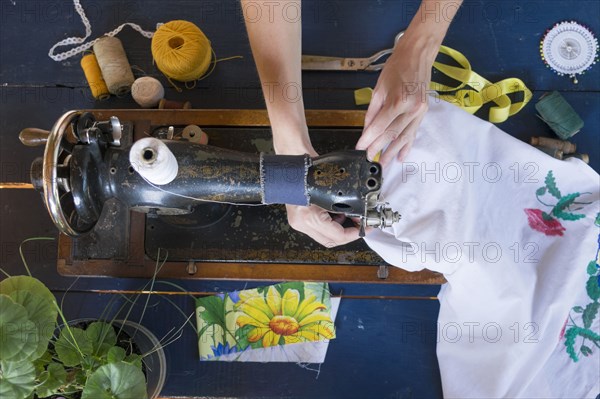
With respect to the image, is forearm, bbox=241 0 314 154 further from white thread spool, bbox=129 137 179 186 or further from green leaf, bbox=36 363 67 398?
green leaf, bbox=36 363 67 398

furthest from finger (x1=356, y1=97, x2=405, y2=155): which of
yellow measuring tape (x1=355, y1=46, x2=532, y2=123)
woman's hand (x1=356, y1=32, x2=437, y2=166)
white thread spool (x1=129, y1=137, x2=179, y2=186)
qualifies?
white thread spool (x1=129, y1=137, x2=179, y2=186)

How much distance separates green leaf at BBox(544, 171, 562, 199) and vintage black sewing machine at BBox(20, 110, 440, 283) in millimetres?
360

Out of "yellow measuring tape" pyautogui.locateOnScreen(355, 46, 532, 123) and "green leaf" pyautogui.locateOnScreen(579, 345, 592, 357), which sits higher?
"yellow measuring tape" pyautogui.locateOnScreen(355, 46, 532, 123)

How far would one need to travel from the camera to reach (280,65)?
115 cm

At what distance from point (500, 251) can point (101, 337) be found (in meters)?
0.91

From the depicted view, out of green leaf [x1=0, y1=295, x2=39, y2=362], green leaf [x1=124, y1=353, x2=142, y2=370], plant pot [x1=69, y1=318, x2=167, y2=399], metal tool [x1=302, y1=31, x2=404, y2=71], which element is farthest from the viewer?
metal tool [x1=302, y1=31, x2=404, y2=71]

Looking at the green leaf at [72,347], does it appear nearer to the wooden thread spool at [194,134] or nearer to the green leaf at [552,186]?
the wooden thread spool at [194,134]

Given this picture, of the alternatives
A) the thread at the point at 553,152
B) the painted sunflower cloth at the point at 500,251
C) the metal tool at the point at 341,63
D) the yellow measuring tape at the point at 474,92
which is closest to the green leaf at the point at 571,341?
the painted sunflower cloth at the point at 500,251

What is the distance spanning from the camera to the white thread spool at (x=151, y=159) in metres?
0.84

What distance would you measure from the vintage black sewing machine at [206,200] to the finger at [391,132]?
0.13 m

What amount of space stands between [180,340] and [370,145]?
2.19 feet

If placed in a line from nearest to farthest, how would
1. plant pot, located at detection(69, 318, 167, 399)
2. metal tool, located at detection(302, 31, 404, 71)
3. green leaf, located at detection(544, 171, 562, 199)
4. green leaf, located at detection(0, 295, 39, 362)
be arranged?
green leaf, located at detection(0, 295, 39, 362), plant pot, located at detection(69, 318, 167, 399), green leaf, located at detection(544, 171, 562, 199), metal tool, located at detection(302, 31, 404, 71)

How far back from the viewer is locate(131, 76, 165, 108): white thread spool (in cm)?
130

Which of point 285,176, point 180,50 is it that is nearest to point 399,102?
point 285,176
